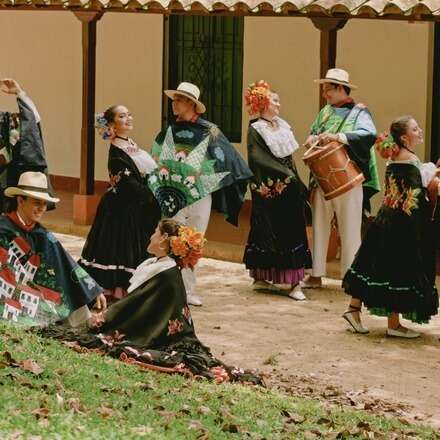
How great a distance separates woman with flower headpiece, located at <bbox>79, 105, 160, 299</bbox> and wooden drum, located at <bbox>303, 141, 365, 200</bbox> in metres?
1.29

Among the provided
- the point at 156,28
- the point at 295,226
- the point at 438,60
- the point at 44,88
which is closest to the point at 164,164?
the point at 295,226

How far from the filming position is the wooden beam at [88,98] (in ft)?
55.6

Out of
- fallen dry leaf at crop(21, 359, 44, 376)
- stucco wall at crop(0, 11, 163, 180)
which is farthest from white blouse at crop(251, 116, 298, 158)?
stucco wall at crop(0, 11, 163, 180)

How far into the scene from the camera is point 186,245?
10320 mm

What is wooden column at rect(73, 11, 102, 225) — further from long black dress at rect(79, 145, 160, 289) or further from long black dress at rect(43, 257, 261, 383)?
long black dress at rect(43, 257, 261, 383)

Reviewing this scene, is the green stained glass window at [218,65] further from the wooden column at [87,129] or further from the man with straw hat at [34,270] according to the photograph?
the man with straw hat at [34,270]

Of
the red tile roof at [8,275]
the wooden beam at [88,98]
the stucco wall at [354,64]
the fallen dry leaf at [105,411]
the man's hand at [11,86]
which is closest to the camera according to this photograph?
the fallen dry leaf at [105,411]

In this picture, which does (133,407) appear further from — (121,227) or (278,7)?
(278,7)

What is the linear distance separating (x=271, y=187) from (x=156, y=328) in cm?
364

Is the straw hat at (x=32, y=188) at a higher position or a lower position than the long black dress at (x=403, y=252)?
higher

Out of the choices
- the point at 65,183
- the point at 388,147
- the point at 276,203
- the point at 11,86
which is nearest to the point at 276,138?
the point at 276,203

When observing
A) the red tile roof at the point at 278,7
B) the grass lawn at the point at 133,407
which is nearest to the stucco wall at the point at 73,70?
the red tile roof at the point at 278,7

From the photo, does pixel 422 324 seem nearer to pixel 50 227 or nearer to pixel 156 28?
pixel 50 227

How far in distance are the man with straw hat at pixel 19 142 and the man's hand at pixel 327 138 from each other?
2578 millimetres
